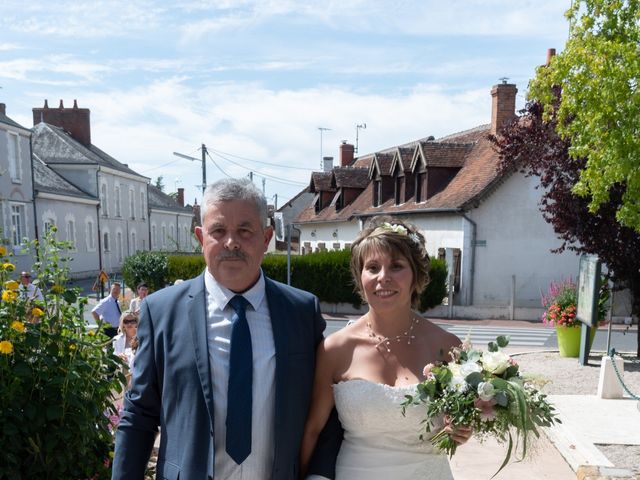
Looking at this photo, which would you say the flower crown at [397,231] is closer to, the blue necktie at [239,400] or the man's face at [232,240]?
the man's face at [232,240]

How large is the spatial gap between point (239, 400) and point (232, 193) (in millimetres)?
845

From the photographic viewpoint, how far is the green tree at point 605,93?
7426 millimetres

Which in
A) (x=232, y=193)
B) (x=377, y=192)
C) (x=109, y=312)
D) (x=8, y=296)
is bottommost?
(x=109, y=312)

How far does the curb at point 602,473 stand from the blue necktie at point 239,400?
4.13 m

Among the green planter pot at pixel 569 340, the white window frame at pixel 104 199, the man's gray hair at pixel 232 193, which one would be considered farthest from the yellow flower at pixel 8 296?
the white window frame at pixel 104 199

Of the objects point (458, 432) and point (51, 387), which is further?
Result: point (51, 387)

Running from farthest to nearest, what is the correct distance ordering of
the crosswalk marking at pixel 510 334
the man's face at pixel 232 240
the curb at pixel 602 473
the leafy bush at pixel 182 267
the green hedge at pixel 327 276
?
the leafy bush at pixel 182 267
the green hedge at pixel 327 276
the crosswalk marking at pixel 510 334
the curb at pixel 602 473
the man's face at pixel 232 240

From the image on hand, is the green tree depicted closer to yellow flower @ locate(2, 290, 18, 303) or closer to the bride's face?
the bride's face

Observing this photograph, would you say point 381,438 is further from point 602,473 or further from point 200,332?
point 602,473

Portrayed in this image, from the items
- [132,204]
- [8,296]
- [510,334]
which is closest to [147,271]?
[510,334]

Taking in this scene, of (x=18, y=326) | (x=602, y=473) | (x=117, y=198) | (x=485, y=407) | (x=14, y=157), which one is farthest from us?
(x=117, y=198)

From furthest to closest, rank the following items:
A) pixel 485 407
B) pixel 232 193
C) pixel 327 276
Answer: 1. pixel 327 276
2. pixel 485 407
3. pixel 232 193

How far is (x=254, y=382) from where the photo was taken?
2258 millimetres

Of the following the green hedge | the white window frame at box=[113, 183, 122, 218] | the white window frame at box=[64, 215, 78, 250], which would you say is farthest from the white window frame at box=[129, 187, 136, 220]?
the green hedge
